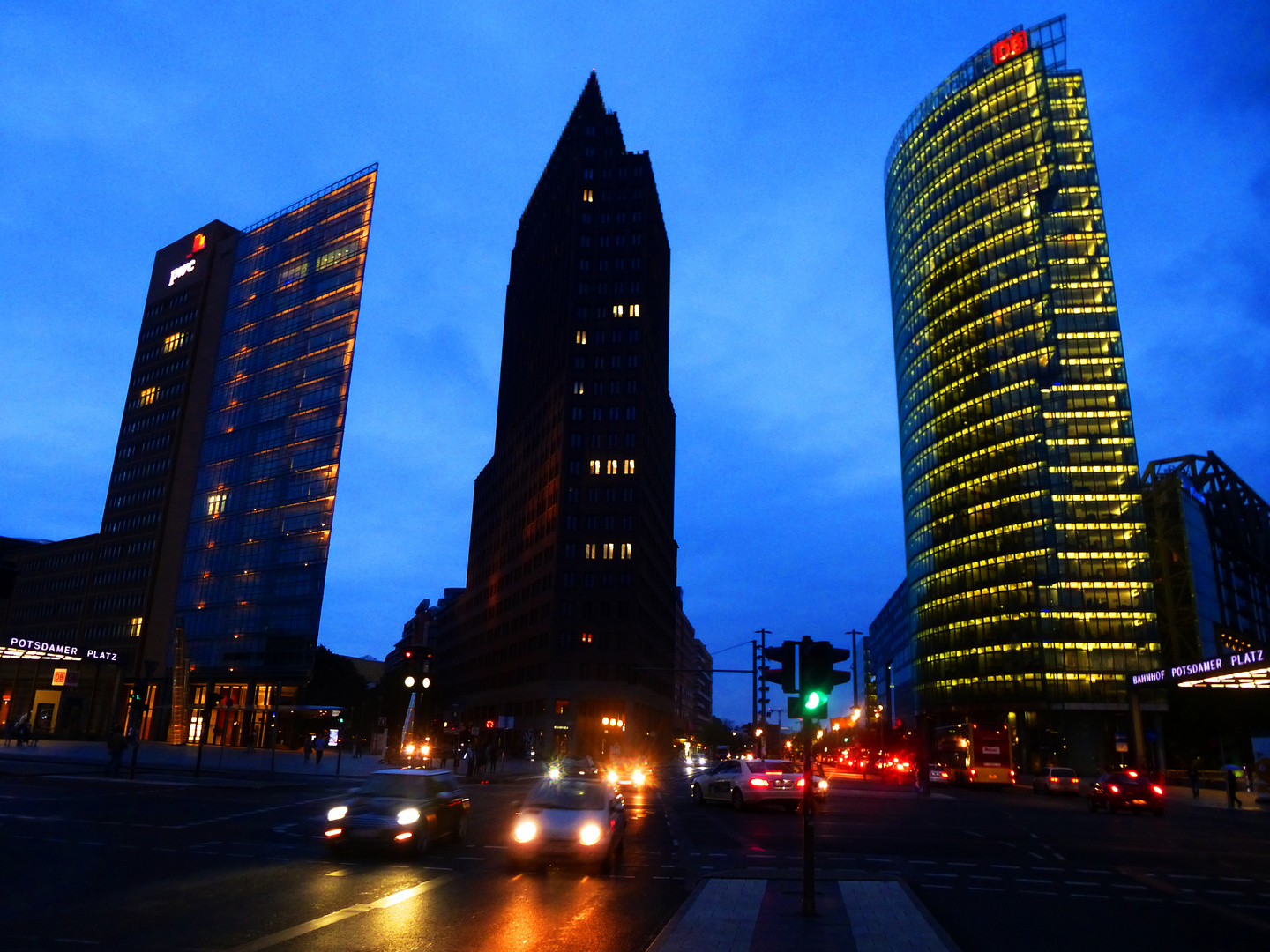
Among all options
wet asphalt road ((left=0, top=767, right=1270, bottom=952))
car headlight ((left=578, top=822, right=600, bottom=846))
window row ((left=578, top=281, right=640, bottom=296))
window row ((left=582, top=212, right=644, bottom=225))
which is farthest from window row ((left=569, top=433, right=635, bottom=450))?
car headlight ((left=578, top=822, right=600, bottom=846))

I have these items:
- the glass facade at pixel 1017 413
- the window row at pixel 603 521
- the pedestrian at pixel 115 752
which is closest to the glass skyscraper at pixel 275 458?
the window row at pixel 603 521

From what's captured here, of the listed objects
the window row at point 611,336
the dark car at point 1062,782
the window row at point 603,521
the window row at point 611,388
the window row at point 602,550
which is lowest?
the dark car at point 1062,782

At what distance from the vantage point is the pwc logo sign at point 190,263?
112 meters

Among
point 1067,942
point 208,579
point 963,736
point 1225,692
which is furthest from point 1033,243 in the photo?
point 1067,942

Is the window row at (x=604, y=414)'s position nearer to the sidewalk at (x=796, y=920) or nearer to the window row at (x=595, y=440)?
the window row at (x=595, y=440)

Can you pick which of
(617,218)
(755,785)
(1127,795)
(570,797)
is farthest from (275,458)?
(570,797)

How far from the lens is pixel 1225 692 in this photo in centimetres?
8212

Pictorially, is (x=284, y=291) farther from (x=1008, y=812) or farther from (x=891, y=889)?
(x=891, y=889)

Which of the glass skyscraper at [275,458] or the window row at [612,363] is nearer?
the glass skyscraper at [275,458]

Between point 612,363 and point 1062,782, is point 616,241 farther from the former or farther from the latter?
point 1062,782

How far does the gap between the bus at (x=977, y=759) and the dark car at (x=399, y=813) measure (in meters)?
Result: 45.9

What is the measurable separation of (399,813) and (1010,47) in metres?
135

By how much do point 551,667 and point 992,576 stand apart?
54973 millimetres

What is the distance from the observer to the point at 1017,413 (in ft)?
348
